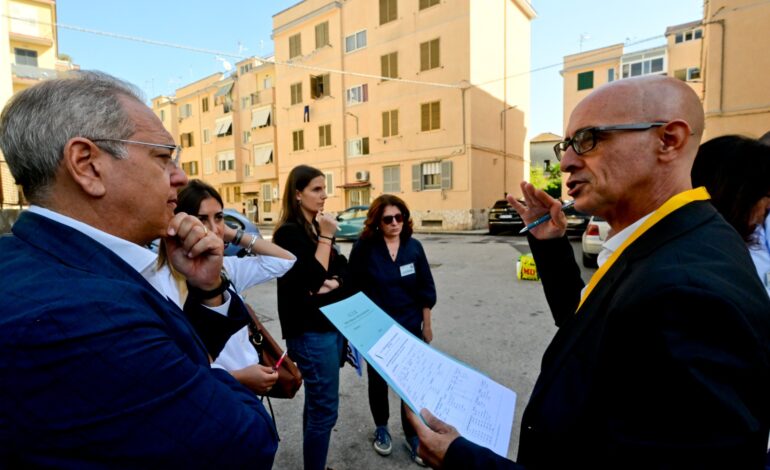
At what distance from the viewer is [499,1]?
22.2m

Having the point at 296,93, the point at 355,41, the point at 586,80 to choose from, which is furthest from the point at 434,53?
the point at 586,80

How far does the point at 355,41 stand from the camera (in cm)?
2406

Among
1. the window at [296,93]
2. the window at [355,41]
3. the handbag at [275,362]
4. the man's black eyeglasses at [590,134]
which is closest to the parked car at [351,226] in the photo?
the window at [355,41]

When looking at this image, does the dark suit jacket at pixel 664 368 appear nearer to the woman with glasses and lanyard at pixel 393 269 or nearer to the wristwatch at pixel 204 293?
the wristwatch at pixel 204 293

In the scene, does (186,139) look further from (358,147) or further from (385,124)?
(385,124)

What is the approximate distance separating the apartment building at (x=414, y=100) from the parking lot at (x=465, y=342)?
12.1 meters

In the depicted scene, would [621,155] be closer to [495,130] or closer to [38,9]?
[495,130]

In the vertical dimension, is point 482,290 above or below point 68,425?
below

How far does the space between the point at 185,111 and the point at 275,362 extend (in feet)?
137

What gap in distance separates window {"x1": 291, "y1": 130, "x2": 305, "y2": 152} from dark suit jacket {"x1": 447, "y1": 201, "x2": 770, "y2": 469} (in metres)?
27.6

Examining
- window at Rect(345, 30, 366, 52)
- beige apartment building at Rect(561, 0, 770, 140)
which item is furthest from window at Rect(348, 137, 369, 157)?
beige apartment building at Rect(561, 0, 770, 140)

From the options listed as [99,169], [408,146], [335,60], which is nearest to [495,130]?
[408,146]

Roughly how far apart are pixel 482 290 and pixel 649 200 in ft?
20.2

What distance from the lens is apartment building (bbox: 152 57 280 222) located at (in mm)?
30297
